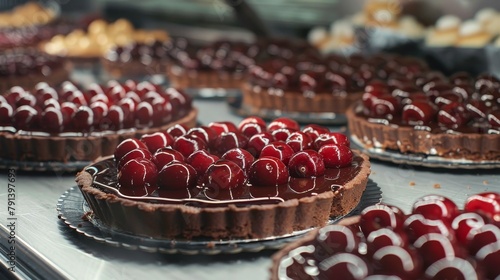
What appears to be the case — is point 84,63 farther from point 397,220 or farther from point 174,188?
point 397,220

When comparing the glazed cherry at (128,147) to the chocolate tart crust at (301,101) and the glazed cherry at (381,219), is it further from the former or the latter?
the chocolate tart crust at (301,101)

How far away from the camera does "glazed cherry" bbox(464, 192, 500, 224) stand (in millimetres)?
1589

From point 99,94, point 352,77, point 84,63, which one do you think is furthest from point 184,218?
point 84,63

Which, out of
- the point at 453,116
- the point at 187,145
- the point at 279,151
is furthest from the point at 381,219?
the point at 453,116

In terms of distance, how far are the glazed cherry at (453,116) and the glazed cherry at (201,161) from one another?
0.95 m

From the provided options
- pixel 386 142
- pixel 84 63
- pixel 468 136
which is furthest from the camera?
pixel 84 63

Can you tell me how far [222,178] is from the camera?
75.0 inches

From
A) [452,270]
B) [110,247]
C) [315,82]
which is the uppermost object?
[315,82]

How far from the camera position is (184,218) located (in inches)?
70.1

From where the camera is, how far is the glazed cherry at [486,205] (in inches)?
62.6

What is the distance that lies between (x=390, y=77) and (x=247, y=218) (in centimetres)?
170

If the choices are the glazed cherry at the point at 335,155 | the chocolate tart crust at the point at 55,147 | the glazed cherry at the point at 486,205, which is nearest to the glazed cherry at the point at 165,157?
the glazed cherry at the point at 335,155

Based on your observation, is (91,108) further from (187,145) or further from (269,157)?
(269,157)

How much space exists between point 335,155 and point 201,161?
42 centimetres
